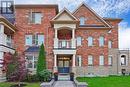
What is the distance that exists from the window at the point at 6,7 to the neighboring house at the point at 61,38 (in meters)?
4.88

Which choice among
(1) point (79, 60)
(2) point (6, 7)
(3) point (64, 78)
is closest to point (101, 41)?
(1) point (79, 60)

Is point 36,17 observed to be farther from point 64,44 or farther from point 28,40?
point 64,44

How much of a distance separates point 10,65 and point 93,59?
16842 mm

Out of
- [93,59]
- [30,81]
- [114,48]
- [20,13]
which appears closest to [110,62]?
[114,48]

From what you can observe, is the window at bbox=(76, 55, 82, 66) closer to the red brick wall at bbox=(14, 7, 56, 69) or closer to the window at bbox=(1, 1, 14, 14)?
the red brick wall at bbox=(14, 7, 56, 69)

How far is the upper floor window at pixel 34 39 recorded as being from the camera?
41562mm

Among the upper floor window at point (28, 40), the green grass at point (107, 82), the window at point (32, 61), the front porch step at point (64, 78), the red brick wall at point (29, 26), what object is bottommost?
the green grass at point (107, 82)

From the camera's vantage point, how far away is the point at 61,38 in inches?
1745

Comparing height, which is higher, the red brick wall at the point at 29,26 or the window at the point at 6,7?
the window at the point at 6,7

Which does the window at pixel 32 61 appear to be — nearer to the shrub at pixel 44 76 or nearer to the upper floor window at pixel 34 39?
the upper floor window at pixel 34 39

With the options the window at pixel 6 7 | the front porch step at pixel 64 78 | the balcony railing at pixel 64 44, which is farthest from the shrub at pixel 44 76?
the window at pixel 6 7

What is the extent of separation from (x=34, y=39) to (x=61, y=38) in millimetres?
4320

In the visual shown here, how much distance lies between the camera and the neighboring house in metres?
40.3

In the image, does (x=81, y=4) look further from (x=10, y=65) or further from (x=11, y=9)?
(x=10, y=65)
